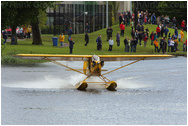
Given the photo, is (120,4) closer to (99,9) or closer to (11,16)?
(99,9)

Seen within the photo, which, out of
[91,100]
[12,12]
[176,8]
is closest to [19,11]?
[12,12]

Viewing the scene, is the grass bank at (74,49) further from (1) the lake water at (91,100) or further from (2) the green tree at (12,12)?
(1) the lake water at (91,100)

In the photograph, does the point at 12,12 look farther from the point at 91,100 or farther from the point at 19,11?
the point at 91,100

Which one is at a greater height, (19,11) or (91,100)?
(19,11)

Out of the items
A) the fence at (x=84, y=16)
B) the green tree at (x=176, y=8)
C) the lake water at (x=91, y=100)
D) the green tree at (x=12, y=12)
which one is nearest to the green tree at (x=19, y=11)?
the green tree at (x=12, y=12)

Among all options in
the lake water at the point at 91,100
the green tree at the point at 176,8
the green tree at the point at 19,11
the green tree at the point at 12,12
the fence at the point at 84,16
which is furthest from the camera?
the green tree at the point at 176,8

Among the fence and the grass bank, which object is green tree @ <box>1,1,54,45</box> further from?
the fence

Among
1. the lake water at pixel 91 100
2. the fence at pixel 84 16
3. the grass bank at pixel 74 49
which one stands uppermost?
the fence at pixel 84 16

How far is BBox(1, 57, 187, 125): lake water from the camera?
13523 mm

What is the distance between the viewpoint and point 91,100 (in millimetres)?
17047

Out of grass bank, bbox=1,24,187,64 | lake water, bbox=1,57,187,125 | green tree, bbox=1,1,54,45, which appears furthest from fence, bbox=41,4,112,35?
lake water, bbox=1,57,187,125

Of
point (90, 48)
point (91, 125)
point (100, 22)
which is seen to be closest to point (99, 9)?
point (100, 22)

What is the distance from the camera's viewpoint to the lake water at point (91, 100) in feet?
44.4

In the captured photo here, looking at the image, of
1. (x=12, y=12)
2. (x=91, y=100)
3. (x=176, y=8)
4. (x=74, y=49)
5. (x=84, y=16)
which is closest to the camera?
(x=91, y=100)
